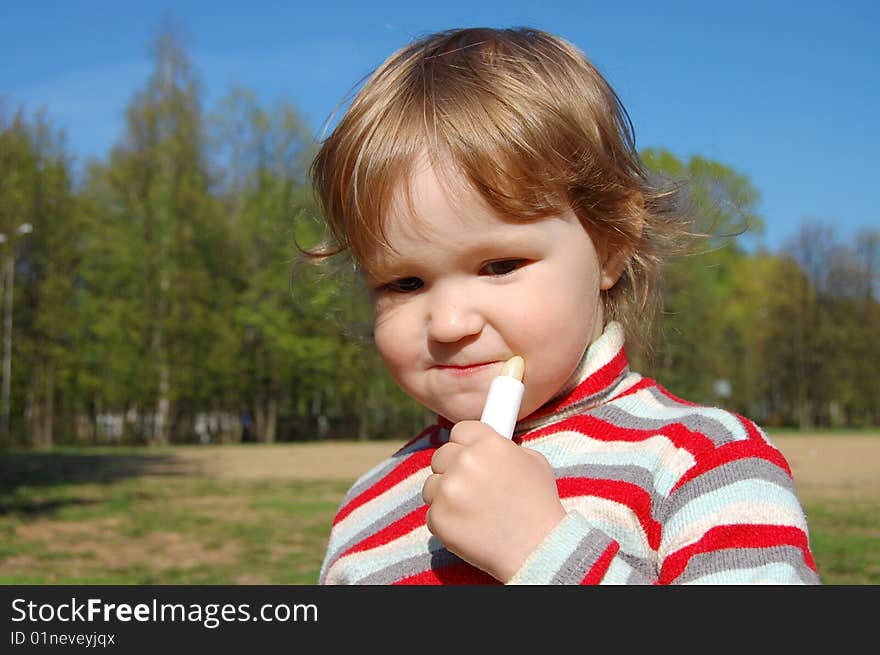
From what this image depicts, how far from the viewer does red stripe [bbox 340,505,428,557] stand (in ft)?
4.87

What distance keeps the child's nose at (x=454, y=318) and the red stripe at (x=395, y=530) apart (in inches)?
14.3

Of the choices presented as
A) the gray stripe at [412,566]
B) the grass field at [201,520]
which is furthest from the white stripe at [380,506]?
the grass field at [201,520]

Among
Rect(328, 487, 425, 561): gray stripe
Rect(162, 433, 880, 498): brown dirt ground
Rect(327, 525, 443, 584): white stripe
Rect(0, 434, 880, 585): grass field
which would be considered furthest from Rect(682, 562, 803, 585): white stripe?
Rect(162, 433, 880, 498): brown dirt ground

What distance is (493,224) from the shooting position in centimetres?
123

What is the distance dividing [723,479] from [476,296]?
15.0 inches

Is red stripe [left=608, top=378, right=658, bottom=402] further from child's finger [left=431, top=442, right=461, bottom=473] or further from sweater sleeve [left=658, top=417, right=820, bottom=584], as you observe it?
child's finger [left=431, top=442, right=461, bottom=473]

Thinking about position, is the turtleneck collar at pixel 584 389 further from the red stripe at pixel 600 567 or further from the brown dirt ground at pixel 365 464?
the brown dirt ground at pixel 365 464

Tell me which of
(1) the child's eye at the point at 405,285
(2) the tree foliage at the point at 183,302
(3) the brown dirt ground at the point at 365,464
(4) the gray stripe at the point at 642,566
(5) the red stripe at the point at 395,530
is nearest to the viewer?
(4) the gray stripe at the point at 642,566

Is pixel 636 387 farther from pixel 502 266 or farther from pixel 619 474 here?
pixel 502 266

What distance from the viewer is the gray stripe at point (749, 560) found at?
111 centimetres

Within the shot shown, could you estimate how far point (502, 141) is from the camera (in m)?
1.28
